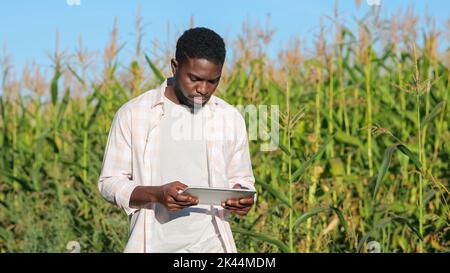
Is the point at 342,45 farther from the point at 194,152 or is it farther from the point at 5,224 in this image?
the point at 194,152

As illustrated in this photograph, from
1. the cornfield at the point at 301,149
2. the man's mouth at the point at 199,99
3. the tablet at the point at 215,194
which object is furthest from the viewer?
the cornfield at the point at 301,149

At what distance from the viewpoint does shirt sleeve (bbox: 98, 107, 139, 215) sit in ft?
12.1

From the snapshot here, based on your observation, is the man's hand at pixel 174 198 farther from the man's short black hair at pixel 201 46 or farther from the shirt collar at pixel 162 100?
the man's short black hair at pixel 201 46

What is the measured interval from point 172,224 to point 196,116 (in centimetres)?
43

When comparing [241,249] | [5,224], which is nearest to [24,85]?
[5,224]

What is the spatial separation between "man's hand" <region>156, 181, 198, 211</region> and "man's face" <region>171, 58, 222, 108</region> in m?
0.38

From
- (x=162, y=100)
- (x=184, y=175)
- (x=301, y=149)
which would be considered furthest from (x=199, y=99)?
(x=301, y=149)

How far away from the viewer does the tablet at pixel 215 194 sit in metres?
3.45

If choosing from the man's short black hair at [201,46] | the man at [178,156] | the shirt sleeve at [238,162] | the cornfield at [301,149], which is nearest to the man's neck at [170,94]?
the man at [178,156]

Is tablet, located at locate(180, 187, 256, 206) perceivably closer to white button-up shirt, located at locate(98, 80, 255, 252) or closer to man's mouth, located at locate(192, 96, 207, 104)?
white button-up shirt, located at locate(98, 80, 255, 252)

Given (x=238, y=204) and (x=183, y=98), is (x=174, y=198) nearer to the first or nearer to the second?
(x=238, y=204)

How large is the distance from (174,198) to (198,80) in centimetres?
49

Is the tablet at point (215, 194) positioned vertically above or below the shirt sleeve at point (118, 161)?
below

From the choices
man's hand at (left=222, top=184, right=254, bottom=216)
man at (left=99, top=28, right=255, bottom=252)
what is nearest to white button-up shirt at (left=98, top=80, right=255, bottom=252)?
man at (left=99, top=28, right=255, bottom=252)
